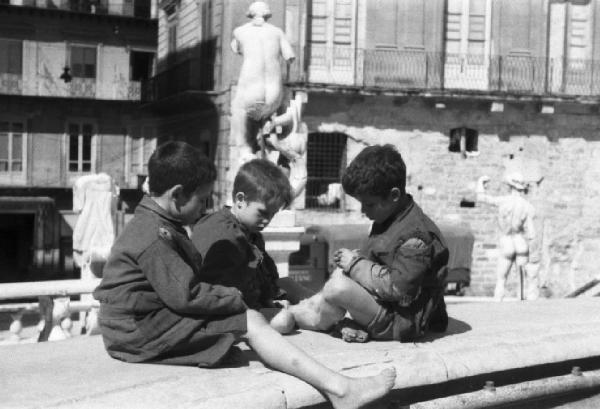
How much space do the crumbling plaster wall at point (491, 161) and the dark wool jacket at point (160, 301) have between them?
17283 mm

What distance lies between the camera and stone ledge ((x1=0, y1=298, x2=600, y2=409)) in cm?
330

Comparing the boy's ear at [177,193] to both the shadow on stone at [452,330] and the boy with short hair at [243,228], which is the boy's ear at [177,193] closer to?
the boy with short hair at [243,228]

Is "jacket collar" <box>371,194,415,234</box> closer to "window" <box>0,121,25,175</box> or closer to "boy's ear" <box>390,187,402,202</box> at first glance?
"boy's ear" <box>390,187,402,202</box>

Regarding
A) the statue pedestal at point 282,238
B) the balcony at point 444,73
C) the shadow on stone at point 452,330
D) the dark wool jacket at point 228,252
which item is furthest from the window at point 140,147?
the dark wool jacket at point 228,252

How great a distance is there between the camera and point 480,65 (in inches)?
872

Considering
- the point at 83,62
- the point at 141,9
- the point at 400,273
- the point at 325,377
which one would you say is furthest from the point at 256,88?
the point at 141,9

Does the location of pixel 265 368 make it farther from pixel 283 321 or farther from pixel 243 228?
pixel 243 228

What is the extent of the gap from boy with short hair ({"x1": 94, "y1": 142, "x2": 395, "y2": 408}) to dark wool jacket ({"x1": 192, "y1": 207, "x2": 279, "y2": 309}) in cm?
36

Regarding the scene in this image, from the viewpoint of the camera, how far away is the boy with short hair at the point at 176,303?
3652 millimetres

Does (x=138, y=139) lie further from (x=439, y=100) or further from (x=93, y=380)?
(x=93, y=380)

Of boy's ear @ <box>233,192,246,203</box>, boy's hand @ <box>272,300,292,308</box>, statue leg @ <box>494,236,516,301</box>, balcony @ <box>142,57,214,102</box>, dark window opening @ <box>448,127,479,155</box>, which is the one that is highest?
balcony @ <box>142,57,214,102</box>

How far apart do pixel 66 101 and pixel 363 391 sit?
3000 cm

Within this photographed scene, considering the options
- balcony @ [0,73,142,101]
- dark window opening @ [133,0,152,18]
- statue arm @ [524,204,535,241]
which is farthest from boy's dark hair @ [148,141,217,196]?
dark window opening @ [133,0,152,18]

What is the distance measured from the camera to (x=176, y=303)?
144 inches
